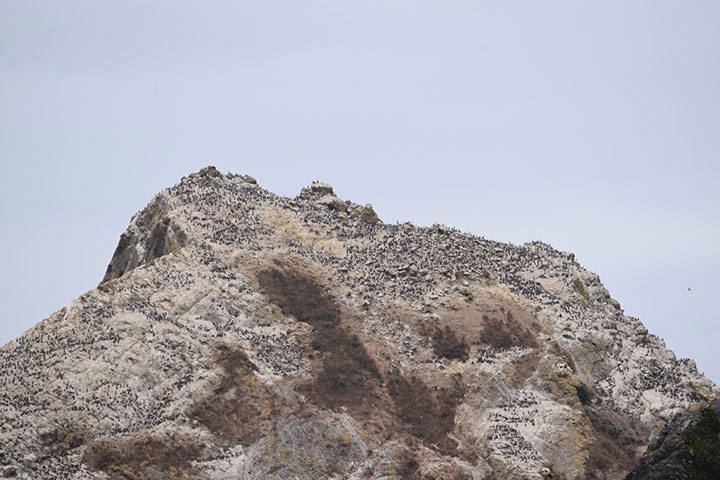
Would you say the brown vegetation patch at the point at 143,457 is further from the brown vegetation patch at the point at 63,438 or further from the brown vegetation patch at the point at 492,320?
the brown vegetation patch at the point at 492,320

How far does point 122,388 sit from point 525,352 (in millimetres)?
30139

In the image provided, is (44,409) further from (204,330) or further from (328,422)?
(328,422)

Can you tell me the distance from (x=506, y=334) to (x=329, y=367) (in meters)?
14.9

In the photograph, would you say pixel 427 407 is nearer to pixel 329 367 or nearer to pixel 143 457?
pixel 329 367

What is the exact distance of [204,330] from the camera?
61312 millimetres

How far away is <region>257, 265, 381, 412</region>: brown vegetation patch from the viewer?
5772 centimetres

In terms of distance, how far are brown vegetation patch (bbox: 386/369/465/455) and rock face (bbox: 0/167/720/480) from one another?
146 mm

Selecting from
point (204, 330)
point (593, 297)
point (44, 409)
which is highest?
point (593, 297)

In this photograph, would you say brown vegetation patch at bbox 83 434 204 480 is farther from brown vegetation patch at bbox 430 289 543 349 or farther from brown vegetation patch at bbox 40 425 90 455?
brown vegetation patch at bbox 430 289 543 349

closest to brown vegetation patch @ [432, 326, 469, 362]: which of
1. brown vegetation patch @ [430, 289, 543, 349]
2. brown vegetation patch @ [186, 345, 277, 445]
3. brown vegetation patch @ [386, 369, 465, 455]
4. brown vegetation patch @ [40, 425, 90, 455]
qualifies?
brown vegetation patch @ [430, 289, 543, 349]

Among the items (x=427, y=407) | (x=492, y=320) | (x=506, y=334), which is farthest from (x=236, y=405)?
(x=492, y=320)

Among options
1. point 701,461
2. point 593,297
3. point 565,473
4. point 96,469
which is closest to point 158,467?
point 96,469

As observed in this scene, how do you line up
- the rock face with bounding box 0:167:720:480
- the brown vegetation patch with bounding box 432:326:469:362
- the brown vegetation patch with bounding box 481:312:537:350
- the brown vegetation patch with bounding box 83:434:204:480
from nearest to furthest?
1. the brown vegetation patch with bounding box 83:434:204:480
2. the rock face with bounding box 0:167:720:480
3. the brown vegetation patch with bounding box 432:326:469:362
4. the brown vegetation patch with bounding box 481:312:537:350

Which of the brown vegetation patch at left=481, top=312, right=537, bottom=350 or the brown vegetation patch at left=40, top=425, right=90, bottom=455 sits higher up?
the brown vegetation patch at left=481, top=312, right=537, bottom=350
